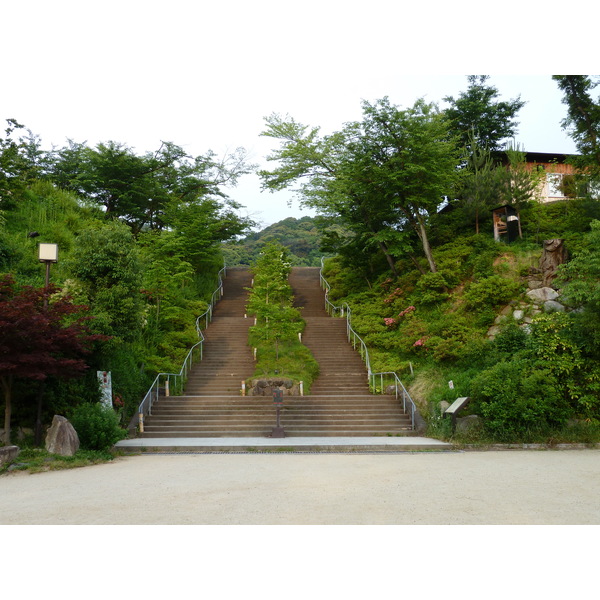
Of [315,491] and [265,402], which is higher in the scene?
[265,402]

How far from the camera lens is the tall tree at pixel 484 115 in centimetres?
2681

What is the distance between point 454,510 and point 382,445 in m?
5.52

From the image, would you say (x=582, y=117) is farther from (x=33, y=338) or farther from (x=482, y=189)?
(x=33, y=338)

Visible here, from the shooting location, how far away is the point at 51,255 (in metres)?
11.4

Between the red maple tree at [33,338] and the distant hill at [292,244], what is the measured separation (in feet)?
109

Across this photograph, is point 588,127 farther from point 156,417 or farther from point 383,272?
point 156,417

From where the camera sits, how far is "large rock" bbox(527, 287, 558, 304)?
15.0 meters

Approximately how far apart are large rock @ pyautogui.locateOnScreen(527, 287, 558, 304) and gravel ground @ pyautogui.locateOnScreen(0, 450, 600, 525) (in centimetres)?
643

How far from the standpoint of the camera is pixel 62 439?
942cm

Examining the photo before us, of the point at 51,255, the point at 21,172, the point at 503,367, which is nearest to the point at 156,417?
the point at 51,255

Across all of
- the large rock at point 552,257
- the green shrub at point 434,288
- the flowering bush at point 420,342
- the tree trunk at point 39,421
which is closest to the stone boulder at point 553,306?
the large rock at point 552,257

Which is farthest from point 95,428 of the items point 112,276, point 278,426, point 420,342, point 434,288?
point 434,288

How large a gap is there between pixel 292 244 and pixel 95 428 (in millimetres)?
44609

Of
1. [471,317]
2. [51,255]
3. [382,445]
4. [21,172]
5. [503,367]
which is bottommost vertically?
[382,445]
